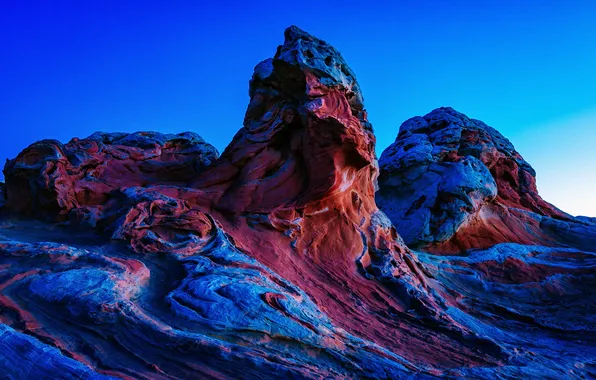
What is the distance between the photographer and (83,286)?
4281mm

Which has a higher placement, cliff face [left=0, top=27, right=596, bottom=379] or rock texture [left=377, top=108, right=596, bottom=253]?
rock texture [left=377, top=108, right=596, bottom=253]

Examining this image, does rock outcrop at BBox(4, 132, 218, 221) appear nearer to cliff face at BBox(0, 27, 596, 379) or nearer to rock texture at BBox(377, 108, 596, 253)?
cliff face at BBox(0, 27, 596, 379)

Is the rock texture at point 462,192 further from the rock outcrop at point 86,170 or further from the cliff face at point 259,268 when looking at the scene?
the rock outcrop at point 86,170

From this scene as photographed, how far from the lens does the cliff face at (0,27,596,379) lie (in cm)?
388

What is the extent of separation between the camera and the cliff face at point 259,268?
12.7 feet

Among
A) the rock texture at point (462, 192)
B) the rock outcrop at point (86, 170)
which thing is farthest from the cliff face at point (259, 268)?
the rock texture at point (462, 192)

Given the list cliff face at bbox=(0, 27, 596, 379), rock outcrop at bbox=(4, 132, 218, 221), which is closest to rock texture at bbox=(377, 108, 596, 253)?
cliff face at bbox=(0, 27, 596, 379)

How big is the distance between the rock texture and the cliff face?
4.09 ft

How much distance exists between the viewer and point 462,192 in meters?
11.1

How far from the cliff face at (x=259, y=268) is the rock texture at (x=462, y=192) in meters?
1.25

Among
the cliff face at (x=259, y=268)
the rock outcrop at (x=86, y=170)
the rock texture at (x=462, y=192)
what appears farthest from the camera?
the rock texture at (x=462, y=192)

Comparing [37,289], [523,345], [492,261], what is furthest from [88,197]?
[492,261]

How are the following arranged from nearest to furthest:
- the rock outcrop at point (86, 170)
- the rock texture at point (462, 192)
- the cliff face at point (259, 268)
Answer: the cliff face at point (259, 268), the rock outcrop at point (86, 170), the rock texture at point (462, 192)

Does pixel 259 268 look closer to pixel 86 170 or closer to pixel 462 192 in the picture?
pixel 86 170
